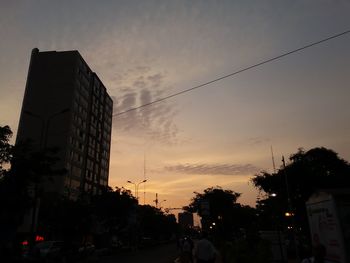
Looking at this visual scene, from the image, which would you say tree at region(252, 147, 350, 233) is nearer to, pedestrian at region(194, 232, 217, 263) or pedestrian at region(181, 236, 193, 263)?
pedestrian at region(181, 236, 193, 263)

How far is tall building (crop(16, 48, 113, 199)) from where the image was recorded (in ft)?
271

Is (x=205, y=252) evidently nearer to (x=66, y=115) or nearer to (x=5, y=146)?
(x=5, y=146)

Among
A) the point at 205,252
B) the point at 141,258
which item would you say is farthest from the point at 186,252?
the point at 141,258

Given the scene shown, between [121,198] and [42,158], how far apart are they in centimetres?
2900

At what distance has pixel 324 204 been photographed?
8492mm

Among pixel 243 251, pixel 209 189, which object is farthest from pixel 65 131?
pixel 243 251

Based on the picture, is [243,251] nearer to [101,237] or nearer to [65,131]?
[101,237]

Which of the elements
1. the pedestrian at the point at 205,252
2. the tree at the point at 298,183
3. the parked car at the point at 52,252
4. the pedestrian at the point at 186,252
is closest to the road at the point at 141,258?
the parked car at the point at 52,252

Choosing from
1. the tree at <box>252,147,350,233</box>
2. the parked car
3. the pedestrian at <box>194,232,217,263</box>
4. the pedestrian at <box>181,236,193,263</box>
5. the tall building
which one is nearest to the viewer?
the pedestrian at <box>194,232,217,263</box>

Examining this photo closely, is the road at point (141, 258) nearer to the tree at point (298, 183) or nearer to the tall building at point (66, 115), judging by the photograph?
the tree at point (298, 183)

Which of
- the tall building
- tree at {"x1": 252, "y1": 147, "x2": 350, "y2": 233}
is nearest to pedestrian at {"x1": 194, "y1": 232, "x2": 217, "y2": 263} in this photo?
tree at {"x1": 252, "y1": 147, "x2": 350, "y2": 233}

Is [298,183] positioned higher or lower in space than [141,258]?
higher

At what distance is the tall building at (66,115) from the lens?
82.6 meters

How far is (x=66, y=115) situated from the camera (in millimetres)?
84875
